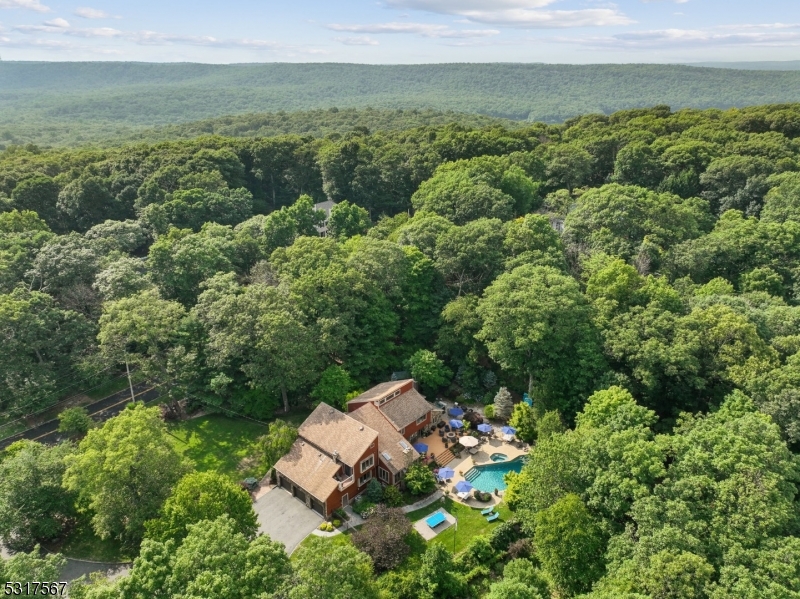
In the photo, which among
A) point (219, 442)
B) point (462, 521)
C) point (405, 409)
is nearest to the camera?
point (462, 521)

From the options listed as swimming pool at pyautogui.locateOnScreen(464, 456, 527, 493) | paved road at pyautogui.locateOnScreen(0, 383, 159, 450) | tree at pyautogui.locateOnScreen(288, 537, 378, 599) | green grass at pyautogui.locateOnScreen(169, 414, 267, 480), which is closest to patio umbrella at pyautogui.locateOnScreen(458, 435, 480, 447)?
swimming pool at pyautogui.locateOnScreen(464, 456, 527, 493)

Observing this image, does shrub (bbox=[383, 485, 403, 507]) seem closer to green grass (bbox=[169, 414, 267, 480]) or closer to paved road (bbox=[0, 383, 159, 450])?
green grass (bbox=[169, 414, 267, 480])

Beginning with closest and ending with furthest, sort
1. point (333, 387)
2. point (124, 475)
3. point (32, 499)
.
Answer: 1. point (124, 475)
2. point (32, 499)
3. point (333, 387)

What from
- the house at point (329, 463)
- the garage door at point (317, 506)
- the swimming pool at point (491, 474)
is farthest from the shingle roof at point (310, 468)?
the swimming pool at point (491, 474)

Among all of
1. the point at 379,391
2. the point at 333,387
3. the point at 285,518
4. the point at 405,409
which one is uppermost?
the point at 333,387

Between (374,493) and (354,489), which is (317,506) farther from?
(374,493)

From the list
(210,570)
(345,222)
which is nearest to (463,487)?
(210,570)

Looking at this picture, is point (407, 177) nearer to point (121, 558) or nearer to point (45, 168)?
point (45, 168)

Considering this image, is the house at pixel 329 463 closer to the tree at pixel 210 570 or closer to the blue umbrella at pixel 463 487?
the blue umbrella at pixel 463 487
